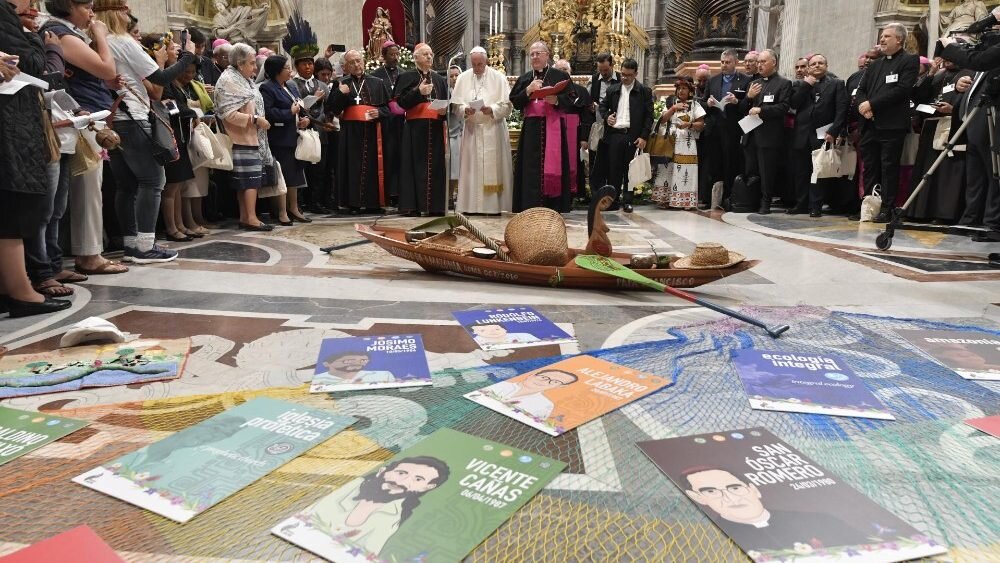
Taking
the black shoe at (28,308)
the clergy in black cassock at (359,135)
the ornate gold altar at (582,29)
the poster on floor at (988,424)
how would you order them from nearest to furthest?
the poster on floor at (988,424)
the black shoe at (28,308)
the clergy in black cassock at (359,135)
the ornate gold altar at (582,29)

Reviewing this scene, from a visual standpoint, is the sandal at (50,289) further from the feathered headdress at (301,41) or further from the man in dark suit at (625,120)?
the man in dark suit at (625,120)

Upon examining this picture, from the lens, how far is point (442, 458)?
5.60 feet

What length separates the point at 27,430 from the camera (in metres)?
1.90

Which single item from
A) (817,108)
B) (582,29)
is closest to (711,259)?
(817,108)

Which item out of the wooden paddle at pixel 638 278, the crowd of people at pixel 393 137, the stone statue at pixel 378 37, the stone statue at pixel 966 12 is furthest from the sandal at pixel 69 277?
the stone statue at pixel 966 12

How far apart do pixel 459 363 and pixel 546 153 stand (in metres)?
5.81

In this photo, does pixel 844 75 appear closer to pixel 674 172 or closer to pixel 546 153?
pixel 674 172

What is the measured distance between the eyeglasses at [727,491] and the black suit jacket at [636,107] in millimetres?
7126

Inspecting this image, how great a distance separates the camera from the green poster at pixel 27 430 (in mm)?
1791

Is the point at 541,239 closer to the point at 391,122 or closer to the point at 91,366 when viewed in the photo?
the point at 91,366

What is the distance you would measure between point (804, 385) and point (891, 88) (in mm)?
5864

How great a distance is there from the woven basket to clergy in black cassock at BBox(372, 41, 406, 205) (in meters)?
4.66

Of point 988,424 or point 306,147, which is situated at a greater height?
point 306,147

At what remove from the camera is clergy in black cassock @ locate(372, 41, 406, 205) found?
26.5ft
